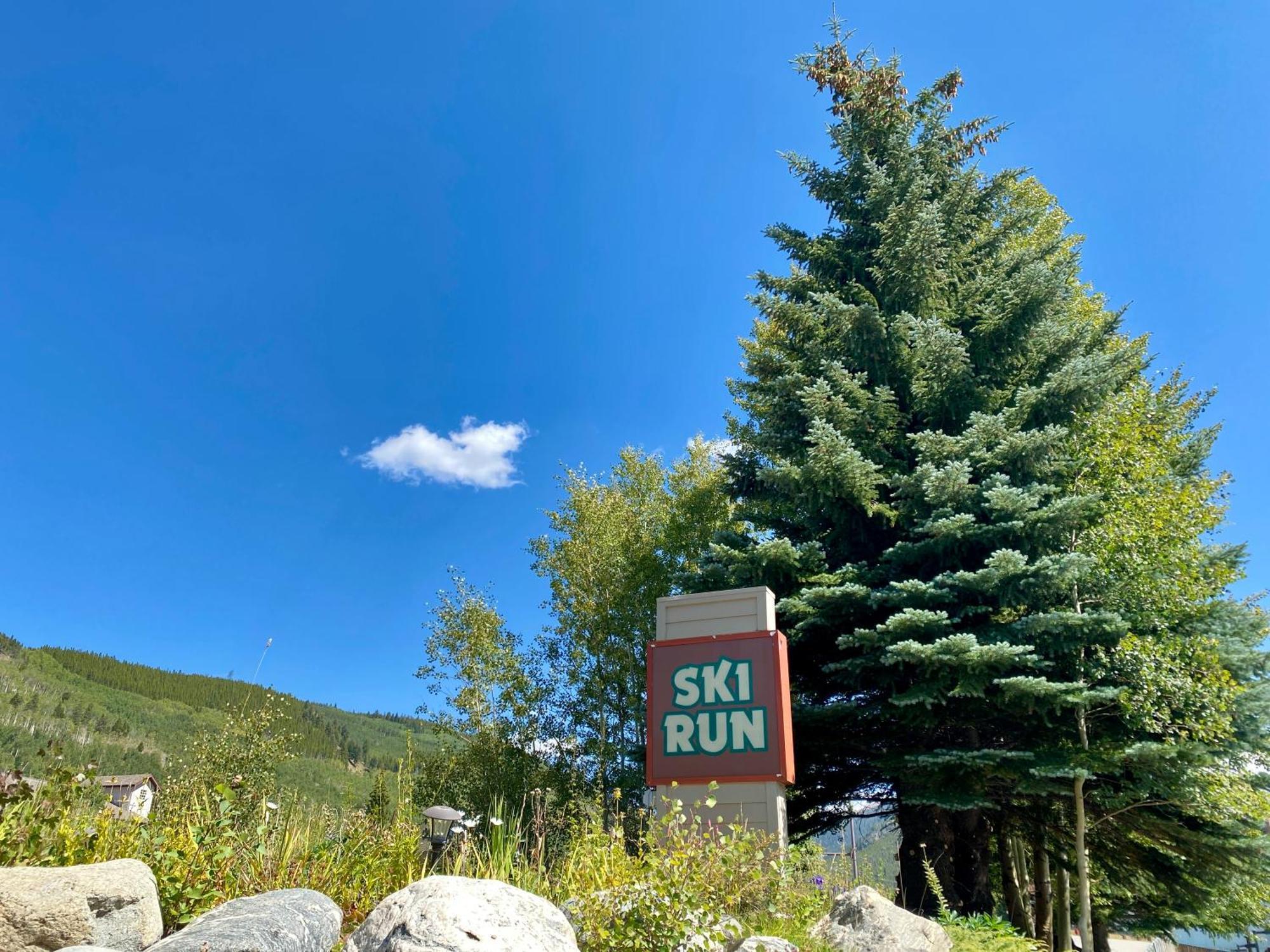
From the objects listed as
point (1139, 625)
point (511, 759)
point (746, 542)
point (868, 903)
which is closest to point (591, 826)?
point (868, 903)

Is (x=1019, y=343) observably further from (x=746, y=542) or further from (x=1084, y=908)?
(x=1084, y=908)

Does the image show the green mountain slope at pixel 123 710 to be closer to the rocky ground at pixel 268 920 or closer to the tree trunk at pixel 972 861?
the tree trunk at pixel 972 861

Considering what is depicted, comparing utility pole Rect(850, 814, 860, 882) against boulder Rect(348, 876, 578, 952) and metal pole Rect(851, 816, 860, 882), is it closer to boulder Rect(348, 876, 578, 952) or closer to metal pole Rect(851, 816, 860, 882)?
metal pole Rect(851, 816, 860, 882)

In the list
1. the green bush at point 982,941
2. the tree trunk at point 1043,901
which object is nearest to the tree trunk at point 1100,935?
the tree trunk at point 1043,901

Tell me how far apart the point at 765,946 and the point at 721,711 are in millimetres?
2877

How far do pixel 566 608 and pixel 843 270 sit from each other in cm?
663

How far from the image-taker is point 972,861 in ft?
26.2

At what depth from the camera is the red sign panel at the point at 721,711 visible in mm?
6176

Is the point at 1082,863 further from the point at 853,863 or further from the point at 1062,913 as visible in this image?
the point at 1062,913

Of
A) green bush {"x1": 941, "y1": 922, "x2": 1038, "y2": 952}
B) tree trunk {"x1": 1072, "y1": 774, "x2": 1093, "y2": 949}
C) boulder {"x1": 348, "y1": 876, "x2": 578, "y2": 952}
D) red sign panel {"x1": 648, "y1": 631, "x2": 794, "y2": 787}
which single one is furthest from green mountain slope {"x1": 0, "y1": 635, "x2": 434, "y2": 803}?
boulder {"x1": 348, "y1": 876, "x2": 578, "y2": 952}

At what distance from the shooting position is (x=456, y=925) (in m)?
3.00

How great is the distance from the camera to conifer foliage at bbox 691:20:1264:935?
7219mm

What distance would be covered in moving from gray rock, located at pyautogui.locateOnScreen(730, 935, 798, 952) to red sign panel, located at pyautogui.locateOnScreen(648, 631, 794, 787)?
2432 mm

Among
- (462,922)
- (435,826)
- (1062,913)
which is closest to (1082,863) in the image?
(1062,913)
